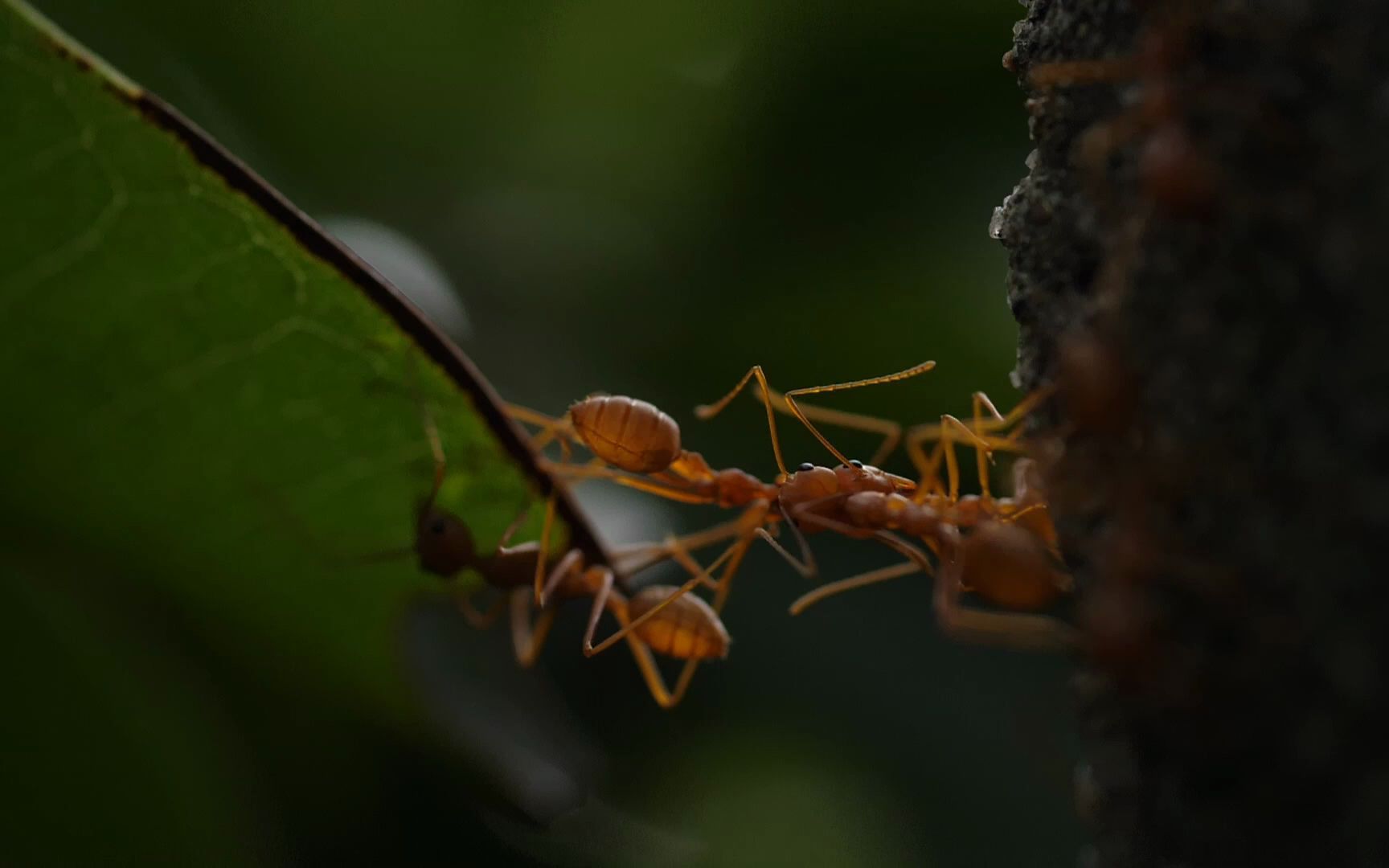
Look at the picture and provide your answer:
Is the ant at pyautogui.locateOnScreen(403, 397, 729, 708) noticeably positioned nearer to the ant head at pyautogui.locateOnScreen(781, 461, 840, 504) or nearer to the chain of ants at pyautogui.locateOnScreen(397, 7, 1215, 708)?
the chain of ants at pyautogui.locateOnScreen(397, 7, 1215, 708)

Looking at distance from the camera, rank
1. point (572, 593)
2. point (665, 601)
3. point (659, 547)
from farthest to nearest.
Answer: point (572, 593) < point (659, 547) < point (665, 601)

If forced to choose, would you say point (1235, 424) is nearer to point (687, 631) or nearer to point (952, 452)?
point (952, 452)

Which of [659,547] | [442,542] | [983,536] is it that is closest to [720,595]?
[659,547]

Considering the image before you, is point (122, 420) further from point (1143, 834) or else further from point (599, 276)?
point (1143, 834)

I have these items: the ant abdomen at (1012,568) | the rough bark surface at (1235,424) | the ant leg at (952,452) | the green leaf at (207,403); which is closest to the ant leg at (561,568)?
the green leaf at (207,403)

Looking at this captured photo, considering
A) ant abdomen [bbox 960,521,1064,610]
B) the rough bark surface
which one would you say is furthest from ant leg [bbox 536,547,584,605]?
the rough bark surface

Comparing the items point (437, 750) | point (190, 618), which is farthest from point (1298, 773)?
point (190, 618)
